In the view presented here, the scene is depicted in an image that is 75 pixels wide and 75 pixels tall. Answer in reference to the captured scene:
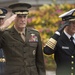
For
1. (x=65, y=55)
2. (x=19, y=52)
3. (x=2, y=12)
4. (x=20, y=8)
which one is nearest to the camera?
(x=19, y=52)

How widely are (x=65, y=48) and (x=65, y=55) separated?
0.10m

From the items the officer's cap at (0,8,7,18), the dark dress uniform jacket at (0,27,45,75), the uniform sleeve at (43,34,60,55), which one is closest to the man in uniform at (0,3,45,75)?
the dark dress uniform jacket at (0,27,45,75)

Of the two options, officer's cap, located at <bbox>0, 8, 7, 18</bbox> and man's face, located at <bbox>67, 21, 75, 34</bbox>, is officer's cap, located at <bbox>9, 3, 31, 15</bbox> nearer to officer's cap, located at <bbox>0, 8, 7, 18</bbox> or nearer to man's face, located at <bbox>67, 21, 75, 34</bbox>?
officer's cap, located at <bbox>0, 8, 7, 18</bbox>

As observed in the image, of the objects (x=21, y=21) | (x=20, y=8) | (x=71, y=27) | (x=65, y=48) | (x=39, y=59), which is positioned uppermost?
(x=20, y=8)

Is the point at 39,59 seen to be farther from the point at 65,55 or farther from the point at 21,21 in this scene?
the point at 21,21

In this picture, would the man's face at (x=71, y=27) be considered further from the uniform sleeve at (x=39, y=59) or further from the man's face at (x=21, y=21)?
the man's face at (x=21, y=21)

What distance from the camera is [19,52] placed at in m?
5.85

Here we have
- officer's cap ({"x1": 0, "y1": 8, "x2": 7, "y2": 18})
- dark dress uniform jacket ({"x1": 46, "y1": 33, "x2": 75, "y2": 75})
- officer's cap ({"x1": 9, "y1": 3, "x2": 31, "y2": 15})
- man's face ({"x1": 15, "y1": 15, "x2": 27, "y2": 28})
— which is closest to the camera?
man's face ({"x1": 15, "y1": 15, "x2": 27, "y2": 28})

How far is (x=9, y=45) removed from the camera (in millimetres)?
5852

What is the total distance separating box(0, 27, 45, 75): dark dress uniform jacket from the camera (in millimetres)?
5816

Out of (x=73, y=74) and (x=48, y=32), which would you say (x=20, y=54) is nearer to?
(x=73, y=74)

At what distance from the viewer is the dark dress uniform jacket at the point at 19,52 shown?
19.1ft

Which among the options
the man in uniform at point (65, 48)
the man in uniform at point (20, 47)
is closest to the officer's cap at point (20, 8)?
the man in uniform at point (20, 47)

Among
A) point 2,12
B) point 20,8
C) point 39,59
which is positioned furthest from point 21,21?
point 2,12
